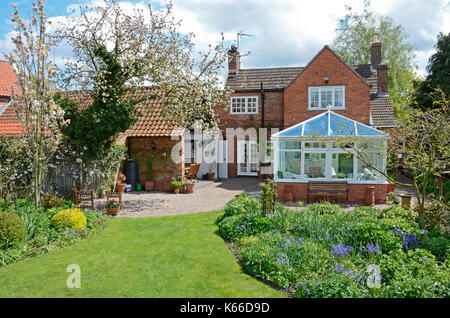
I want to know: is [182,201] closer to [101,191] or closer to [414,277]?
[101,191]

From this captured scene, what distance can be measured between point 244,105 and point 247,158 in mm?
3654

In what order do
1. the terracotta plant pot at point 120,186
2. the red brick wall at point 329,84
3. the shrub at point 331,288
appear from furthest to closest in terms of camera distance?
the red brick wall at point 329,84
the terracotta plant pot at point 120,186
the shrub at point 331,288

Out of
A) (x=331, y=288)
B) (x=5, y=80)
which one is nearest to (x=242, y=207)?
(x=331, y=288)

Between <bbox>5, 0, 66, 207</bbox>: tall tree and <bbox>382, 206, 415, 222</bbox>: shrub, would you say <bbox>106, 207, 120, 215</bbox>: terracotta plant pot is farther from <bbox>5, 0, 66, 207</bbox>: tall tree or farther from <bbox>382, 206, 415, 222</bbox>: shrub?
<bbox>382, 206, 415, 222</bbox>: shrub

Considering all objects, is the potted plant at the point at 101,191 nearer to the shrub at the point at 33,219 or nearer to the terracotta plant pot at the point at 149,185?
the terracotta plant pot at the point at 149,185

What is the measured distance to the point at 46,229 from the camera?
923 centimetres

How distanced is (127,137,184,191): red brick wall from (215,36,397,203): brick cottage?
11.2 feet

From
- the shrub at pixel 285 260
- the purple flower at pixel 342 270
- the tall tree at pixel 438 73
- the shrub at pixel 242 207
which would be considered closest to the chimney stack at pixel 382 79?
the tall tree at pixel 438 73

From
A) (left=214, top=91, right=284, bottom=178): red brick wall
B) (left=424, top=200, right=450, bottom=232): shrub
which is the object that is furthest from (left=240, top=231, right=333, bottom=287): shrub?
(left=214, top=91, right=284, bottom=178): red brick wall

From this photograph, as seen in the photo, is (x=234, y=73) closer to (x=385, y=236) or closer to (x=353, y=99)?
(x=353, y=99)

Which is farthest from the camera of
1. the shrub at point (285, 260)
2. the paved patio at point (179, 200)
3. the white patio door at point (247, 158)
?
the white patio door at point (247, 158)

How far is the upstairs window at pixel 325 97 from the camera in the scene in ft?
69.2

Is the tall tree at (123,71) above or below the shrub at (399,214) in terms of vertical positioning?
above

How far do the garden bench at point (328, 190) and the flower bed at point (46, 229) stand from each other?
8.41 metres
